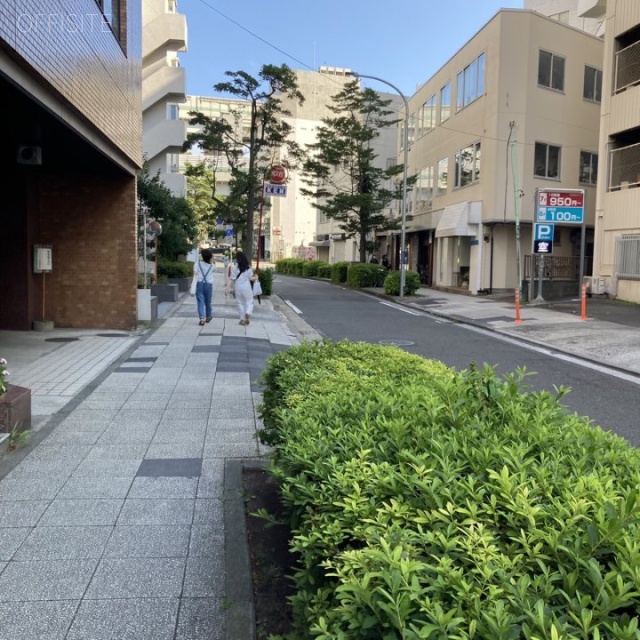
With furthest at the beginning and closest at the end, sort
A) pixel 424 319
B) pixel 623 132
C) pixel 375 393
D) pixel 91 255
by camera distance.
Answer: pixel 623 132 < pixel 424 319 < pixel 91 255 < pixel 375 393

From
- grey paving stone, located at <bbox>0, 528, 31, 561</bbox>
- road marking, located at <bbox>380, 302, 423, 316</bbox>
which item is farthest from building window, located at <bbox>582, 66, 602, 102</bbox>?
grey paving stone, located at <bbox>0, 528, 31, 561</bbox>

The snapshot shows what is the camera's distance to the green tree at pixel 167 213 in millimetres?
21547

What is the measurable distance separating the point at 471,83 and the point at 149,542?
28.8 metres

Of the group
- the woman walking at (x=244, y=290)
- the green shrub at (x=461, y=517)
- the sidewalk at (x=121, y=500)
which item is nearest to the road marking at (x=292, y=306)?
the woman walking at (x=244, y=290)

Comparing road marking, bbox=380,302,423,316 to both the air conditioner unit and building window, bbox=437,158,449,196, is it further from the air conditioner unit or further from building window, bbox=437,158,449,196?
the air conditioner unit

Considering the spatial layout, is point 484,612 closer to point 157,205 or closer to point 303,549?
point 303,549

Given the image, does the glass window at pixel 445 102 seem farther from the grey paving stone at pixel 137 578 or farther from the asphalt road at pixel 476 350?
the grey paving stone at pixel 137 578

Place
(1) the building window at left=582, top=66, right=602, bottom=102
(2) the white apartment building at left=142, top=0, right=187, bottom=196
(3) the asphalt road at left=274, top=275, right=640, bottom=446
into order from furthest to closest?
(2) the white apartment building at left=142, top=0, right=187, bottom=196, (1) the building window at left=582, top=66, right=602, bottom=102, (3) the asphalt road at left=274, top=275, right=640, bottom=446

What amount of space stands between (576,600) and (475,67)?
97.7 feet

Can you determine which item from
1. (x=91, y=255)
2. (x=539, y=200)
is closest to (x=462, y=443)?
(x=91, y=255)

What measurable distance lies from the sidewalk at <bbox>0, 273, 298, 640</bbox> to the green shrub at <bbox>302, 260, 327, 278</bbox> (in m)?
39.7

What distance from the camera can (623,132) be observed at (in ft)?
73.5

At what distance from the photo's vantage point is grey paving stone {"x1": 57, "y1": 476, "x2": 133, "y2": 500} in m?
4.55

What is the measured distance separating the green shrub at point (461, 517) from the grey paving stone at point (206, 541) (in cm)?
97
